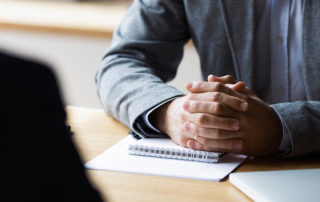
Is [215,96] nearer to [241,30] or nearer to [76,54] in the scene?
[241,30]

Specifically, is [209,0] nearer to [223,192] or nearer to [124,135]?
[124,135]

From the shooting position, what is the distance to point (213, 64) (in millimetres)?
1378

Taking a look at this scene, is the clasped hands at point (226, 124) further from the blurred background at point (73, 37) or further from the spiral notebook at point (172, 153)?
the blurred background at point (73, 37)

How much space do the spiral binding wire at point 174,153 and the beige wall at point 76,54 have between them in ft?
5.90

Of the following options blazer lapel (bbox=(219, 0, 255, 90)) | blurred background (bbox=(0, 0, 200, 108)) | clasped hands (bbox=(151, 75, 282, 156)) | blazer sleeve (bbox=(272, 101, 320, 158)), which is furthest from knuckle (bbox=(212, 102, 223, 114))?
blurred background (bbox=(0, 0, 200, 108))

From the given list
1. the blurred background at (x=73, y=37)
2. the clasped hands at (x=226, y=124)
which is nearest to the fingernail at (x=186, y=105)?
the clasped hands at (x=226, y=124)

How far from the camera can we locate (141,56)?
132 cm

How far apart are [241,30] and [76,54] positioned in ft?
5.52

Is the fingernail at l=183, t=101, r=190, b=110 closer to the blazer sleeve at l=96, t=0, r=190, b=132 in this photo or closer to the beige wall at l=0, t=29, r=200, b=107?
the blazer sleeve at l=96, t=0, r=190, b=132

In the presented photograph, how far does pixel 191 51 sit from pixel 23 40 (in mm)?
943

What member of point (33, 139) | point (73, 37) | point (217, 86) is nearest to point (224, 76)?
point (217, 86)

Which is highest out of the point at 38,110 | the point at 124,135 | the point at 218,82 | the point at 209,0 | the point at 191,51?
the point at 38,110

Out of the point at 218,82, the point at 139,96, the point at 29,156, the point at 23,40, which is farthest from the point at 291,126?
the point at 23,40

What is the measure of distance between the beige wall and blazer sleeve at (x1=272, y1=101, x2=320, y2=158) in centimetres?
175
